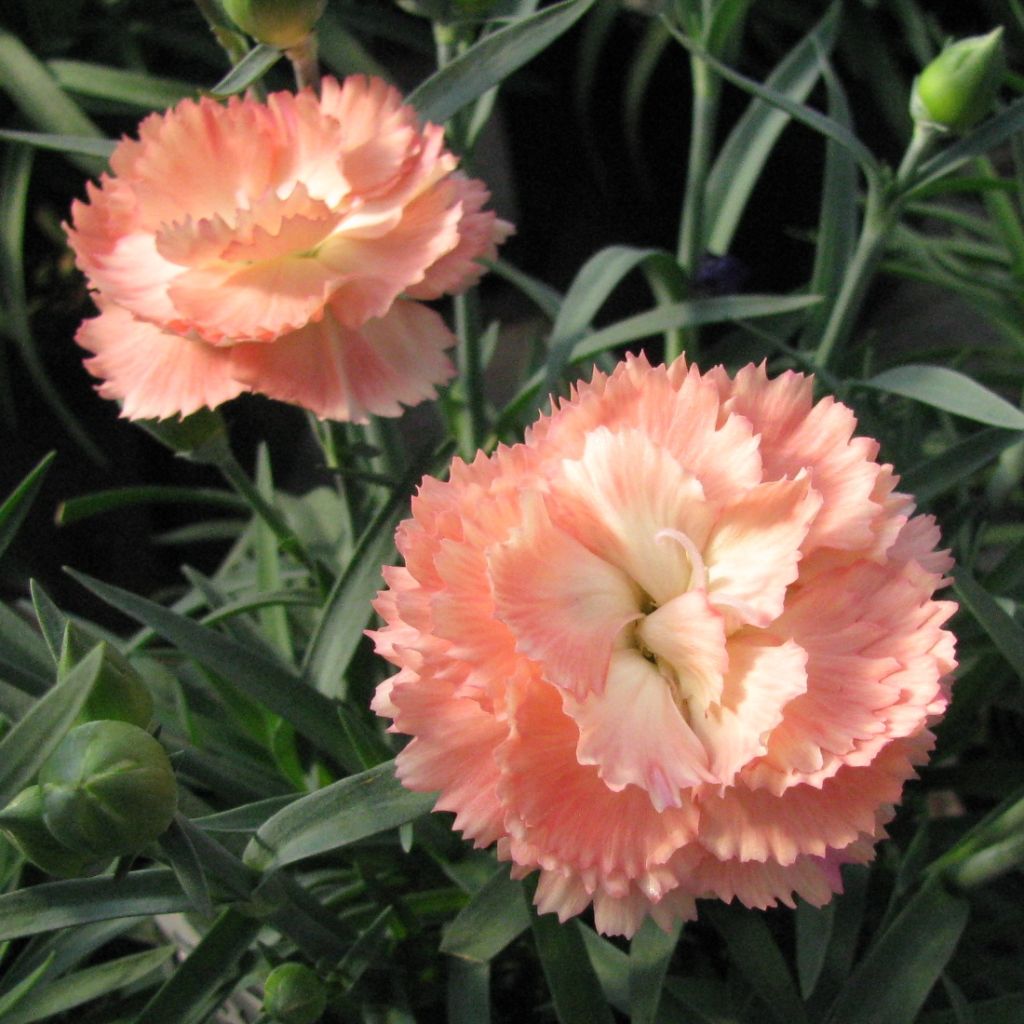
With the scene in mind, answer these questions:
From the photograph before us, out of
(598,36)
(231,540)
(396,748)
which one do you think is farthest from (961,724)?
(598,36)

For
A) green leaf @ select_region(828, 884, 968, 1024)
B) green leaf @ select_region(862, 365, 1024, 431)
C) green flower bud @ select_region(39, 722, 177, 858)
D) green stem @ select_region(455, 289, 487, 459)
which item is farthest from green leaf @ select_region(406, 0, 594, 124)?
green leaf @ select_region(828, 884, 968, 1024)

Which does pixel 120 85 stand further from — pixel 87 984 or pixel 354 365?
pixel 87 984

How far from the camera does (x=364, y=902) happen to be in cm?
63

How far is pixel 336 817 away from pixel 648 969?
0.15m

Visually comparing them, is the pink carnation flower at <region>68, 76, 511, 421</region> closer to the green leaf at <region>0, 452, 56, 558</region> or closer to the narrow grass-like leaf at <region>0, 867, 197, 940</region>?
the green leaf at <region>0, 452, 56, 558</region>

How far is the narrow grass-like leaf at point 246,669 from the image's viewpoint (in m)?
0.51

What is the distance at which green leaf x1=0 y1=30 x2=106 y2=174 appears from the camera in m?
0.86

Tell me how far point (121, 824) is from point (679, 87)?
56.3 inches

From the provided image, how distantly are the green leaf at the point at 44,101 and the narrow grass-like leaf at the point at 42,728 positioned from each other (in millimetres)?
599

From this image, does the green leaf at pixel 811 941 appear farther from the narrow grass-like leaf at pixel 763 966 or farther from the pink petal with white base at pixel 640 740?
the pink petal with white base at pixel 640 740

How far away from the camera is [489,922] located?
1.66 ft

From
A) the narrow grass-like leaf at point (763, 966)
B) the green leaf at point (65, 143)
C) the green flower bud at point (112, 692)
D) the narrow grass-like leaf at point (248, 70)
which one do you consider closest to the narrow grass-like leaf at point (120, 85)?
the green leaf at point (65, 143)

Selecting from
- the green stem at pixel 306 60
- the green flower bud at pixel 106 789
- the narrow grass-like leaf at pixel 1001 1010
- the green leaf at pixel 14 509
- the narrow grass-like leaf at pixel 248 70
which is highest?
the narrow grass-like leaf at pixel 248 70

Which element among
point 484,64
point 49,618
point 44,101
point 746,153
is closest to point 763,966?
point 49,618
